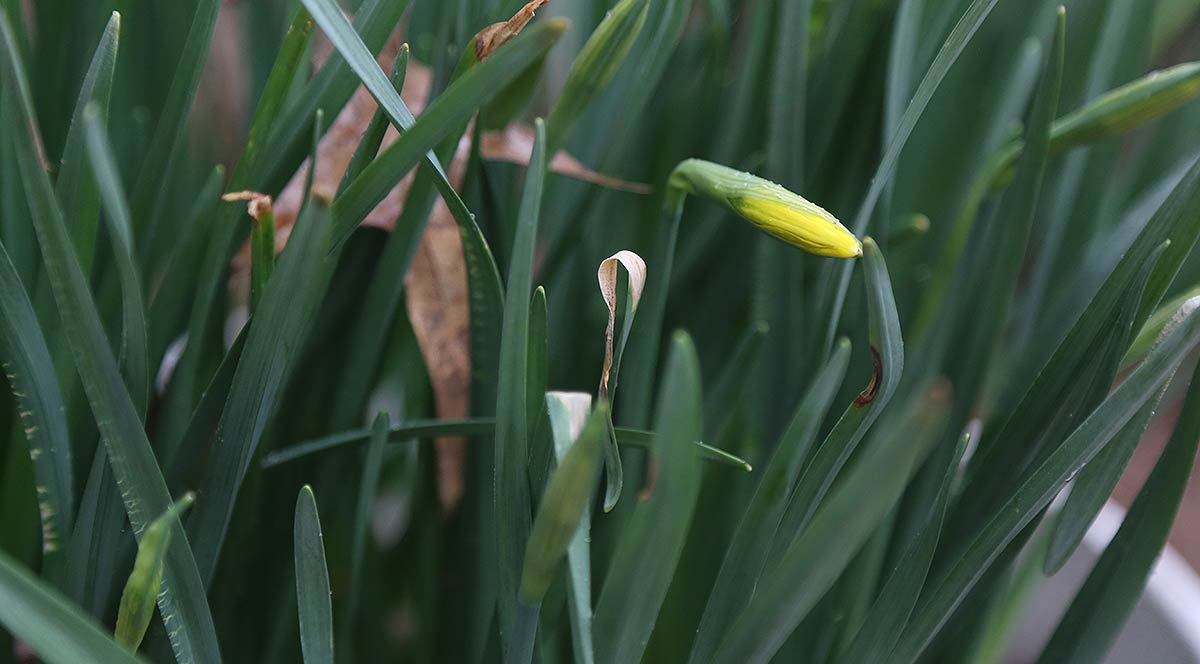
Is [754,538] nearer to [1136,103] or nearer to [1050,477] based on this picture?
[1050,477]

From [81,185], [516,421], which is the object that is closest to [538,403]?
[516,421]

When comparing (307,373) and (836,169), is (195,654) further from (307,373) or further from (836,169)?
(836,169)

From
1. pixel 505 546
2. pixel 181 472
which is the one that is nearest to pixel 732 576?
pixel 505 546

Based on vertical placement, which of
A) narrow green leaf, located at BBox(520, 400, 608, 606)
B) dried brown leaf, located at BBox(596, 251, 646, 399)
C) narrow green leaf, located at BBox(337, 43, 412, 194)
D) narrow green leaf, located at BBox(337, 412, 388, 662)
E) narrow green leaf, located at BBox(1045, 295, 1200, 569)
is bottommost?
narrow green leaf, located at BBox(337, 412, 388, 662)

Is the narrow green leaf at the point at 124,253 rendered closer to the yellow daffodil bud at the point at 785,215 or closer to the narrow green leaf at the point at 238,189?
the narrow green leaf at the point at 238,189

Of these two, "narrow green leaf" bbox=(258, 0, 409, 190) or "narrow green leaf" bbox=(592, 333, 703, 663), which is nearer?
"narrow green leaf" bbox=(592, 333, 703, 663)

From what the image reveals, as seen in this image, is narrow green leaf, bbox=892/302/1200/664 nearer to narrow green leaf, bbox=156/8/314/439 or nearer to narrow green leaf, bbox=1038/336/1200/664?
narrow green leaf, bbox=1038/336/1200/664

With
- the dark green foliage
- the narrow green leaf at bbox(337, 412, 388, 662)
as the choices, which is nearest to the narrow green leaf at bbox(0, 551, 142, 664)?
the dark green foliage
